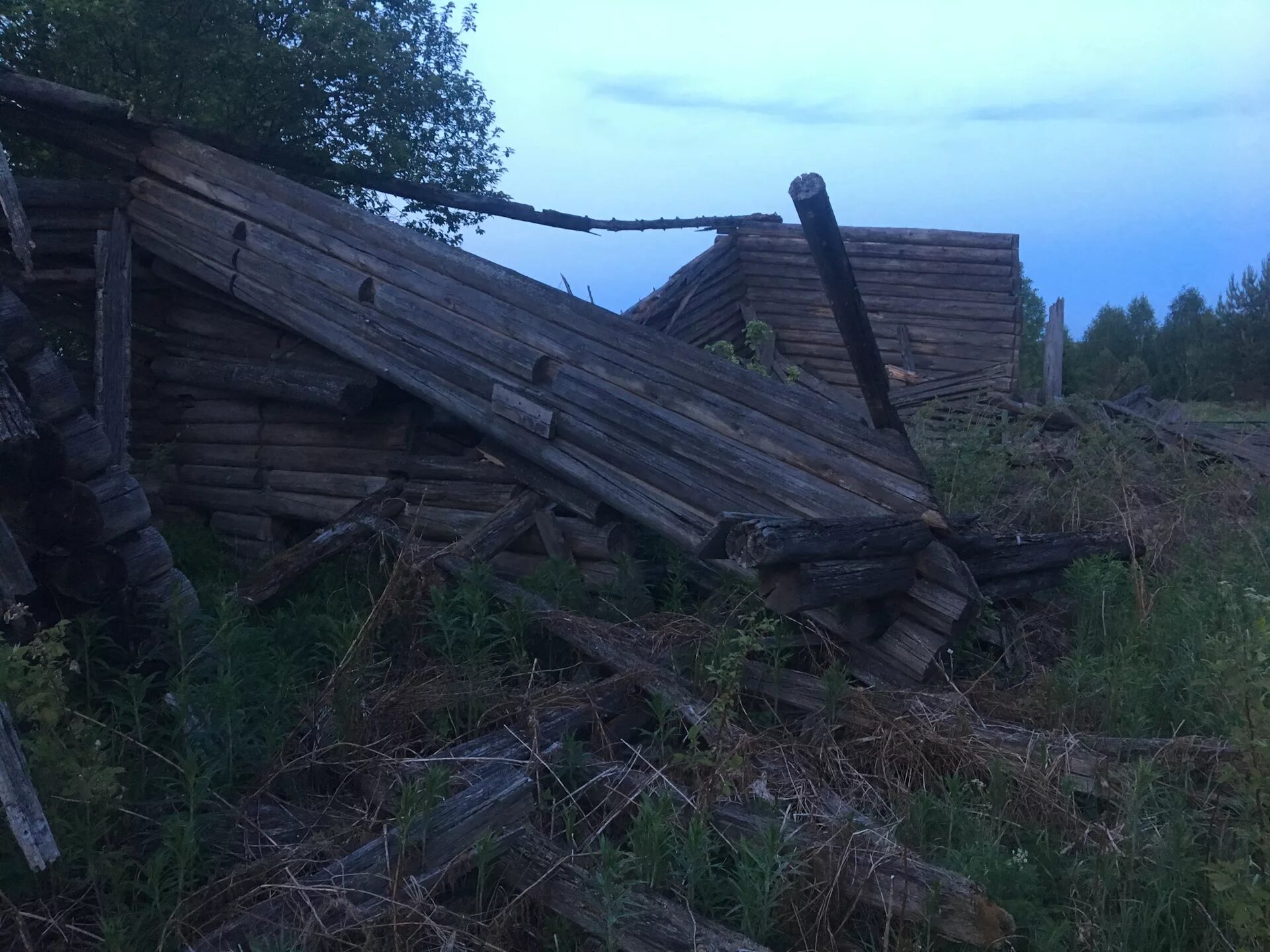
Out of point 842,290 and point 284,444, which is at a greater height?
point 842,290

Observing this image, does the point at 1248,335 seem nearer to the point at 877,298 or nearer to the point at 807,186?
the point at 877,298

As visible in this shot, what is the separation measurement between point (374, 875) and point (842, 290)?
285 centimetres

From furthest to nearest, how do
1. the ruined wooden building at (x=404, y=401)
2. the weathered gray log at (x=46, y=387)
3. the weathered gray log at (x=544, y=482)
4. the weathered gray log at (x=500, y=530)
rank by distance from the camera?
1. the weathered gray log at (x=544, y=482)
2. the weathered gray log at (x=500, y=530)
3. the ruined wooden building at (x=404, y=401)
4. the weathered gray log at (x=46, y=387)

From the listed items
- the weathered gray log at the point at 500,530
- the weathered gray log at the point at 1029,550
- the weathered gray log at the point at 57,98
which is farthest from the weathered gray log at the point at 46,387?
the weathered gray log at the point at 1029,550

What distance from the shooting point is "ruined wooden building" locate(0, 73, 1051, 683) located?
4988 millimetres

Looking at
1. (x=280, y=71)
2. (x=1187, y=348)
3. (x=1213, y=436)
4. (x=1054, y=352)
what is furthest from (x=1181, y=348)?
(x=280, y=71)

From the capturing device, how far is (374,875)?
10.9 ft

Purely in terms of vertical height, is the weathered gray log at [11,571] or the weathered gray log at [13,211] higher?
the weathered gray log at [13,211]

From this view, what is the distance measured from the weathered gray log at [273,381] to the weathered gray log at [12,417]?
283 centimetres

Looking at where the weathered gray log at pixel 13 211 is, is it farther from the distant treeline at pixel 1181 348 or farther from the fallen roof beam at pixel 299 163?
the distant treeline at pixel 1181 348

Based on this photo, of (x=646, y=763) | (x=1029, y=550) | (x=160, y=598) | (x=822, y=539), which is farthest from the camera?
(x=1029, y=550)

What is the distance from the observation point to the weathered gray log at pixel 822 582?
450cm

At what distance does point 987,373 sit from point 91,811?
1146 centimetres

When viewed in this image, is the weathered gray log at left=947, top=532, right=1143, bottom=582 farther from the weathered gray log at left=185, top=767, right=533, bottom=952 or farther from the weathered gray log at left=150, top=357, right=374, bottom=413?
the weathered gray log at left=150, top=357, right=374, bottom=413
